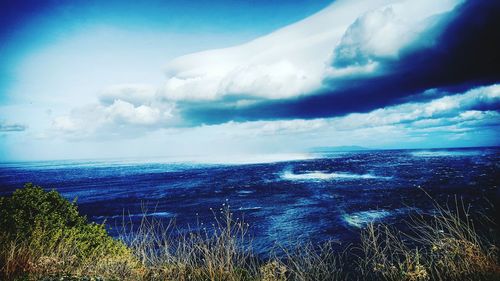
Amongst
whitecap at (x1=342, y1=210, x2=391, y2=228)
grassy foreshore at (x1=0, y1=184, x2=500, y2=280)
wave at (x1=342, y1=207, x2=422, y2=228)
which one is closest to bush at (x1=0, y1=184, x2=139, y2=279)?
grassy foreshore at (x1=0, y1=184, x2=500, y2=280)

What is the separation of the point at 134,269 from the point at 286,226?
16816 millimetres

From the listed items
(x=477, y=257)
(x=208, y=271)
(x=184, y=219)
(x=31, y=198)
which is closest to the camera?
(x=477, y=257)

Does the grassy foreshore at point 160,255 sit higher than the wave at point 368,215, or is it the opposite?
the grassy foreshore at point 160,255

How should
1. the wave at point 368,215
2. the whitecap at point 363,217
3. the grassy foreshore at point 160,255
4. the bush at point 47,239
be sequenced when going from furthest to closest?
the wave at point 368,215 < the whitecap at point 363,217 < the bush at point 47,239 < the grassy foreshore at point 160,255

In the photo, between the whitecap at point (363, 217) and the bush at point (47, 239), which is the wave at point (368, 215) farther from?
the bush at point (47, 239)

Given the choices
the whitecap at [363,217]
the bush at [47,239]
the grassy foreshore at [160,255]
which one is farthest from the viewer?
the whitecap at [363,217]

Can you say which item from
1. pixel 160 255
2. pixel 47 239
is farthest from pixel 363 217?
pixel 47 239

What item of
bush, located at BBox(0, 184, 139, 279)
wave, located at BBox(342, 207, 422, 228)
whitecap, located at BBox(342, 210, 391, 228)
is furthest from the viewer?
wave, located at BBox(342, 207, 422, 228)

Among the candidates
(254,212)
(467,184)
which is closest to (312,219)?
(254,212)

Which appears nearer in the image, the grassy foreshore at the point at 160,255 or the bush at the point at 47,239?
the grassy foreshore at the point at 160,255

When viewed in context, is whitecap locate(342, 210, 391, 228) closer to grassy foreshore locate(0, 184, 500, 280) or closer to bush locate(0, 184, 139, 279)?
grassy foreshore locate(0, 184, 500, 280)

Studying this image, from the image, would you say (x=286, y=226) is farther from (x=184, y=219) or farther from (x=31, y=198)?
(x=31, y=198)

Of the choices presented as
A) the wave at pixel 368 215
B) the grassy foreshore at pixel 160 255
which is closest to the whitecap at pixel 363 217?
the wave at pixel 368 215

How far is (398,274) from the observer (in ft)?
17.0
